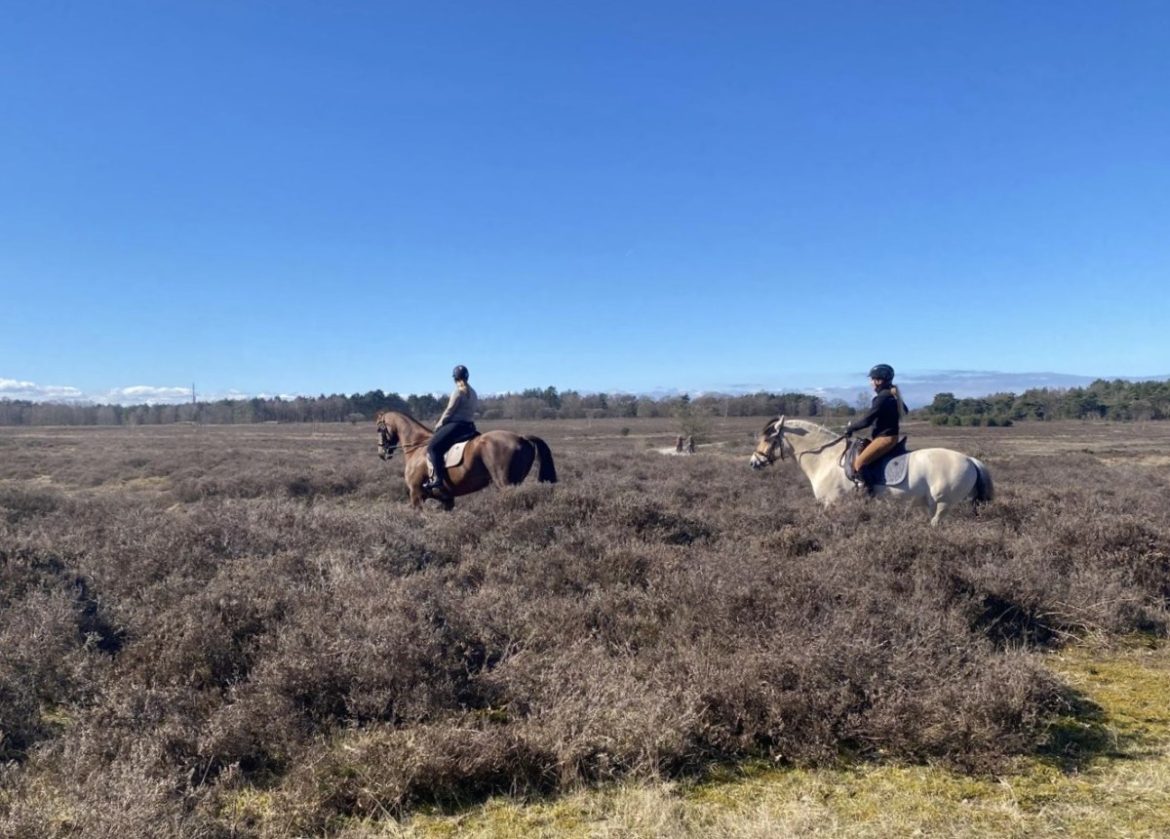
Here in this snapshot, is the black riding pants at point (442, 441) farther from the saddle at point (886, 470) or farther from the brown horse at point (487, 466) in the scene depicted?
the saddle at point (886, 470)

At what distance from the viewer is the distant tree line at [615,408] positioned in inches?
2653

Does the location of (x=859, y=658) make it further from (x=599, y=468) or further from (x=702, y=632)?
(x=599, y=468)

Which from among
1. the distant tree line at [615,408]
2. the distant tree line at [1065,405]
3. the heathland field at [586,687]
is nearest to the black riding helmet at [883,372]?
the heathland field at [586,687]

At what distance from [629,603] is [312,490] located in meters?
13.2

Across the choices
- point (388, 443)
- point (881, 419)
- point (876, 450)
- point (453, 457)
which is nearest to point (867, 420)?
point (881, 419)

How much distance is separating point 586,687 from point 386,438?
10193 mm

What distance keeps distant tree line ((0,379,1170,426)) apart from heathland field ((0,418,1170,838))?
124ft

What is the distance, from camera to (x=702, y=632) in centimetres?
483

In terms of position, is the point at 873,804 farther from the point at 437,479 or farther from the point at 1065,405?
the point at 1065,405

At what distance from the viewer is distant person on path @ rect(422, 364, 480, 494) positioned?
1183 cm

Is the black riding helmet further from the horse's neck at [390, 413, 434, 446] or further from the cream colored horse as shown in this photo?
the horse's neck at [390, 413, 434, 446]

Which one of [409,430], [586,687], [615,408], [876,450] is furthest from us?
[615,408]

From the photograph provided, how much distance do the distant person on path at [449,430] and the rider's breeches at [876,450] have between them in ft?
19.2

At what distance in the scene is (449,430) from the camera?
39.6 ft
